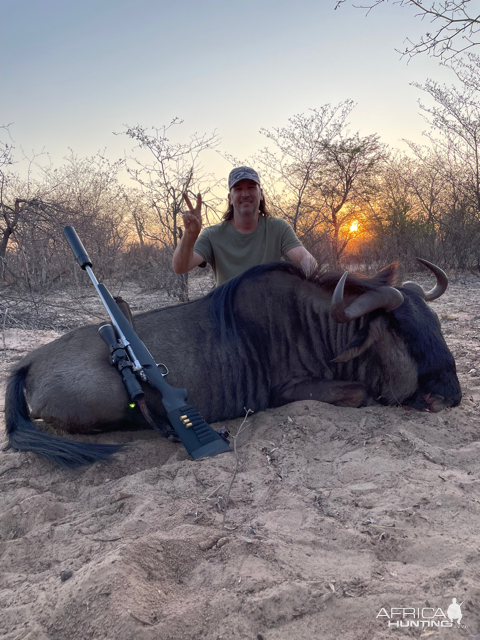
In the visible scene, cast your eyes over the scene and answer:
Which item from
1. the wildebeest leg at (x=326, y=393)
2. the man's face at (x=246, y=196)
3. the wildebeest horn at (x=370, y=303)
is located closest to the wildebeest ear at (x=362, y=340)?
the wildebeest horn at (x=370, y=303)

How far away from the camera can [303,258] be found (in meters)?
4.38

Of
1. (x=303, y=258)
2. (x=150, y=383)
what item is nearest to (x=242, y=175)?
(x=303, y=258)

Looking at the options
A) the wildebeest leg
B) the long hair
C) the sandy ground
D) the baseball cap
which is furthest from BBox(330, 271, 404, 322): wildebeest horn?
the long hair

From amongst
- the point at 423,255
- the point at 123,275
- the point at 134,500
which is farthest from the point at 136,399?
the point at 423,255

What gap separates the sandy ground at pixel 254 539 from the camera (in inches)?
51.5

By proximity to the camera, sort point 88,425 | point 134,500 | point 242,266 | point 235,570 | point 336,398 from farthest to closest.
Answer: point 242,266 < point 336,398 < point 88,425 < point 134,500 < point 235,570

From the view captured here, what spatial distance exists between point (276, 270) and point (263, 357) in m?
0.79

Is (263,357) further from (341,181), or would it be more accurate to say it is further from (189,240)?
(341,181)

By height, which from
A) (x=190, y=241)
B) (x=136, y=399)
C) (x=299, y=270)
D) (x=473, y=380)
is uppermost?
(x=190, y=241)

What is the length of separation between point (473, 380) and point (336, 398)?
1480 millimetres

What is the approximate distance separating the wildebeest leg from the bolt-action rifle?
0.98 m

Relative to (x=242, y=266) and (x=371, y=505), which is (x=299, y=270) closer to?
(x=242, y=266)

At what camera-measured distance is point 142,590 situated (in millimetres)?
1424

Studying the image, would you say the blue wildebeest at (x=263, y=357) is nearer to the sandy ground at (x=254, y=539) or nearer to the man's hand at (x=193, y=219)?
the sandy ground at (x=254, y=539)
